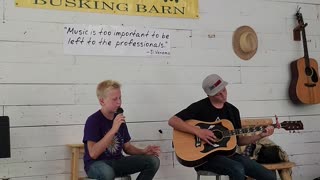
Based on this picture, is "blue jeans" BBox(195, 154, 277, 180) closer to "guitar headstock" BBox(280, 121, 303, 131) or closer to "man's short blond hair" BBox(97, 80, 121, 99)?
"guitar headstock" BBox(280, 121, 303, 131)

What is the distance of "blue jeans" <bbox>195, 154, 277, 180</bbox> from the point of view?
238 cm

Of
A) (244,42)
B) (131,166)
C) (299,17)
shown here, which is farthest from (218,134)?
(299,17)

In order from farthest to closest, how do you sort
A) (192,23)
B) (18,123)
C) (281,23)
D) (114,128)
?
(281,23) → (192,23) → (18,123) → (114,128)

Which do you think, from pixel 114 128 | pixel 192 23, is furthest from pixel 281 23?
pixel 114 128

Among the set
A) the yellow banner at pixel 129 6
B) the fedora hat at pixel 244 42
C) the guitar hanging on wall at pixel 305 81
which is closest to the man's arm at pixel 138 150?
the yellow banner at pixel 129 6

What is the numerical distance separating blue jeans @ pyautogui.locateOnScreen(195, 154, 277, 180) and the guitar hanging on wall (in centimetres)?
115

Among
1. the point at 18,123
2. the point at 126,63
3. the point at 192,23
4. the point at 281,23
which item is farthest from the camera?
the point at 281,23

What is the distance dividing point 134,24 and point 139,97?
0.59 m

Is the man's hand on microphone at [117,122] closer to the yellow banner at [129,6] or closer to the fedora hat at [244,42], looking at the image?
the yellow banner at [129,6]

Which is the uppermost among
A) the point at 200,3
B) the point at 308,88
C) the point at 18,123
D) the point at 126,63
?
the point at 200,3

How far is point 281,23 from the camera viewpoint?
3.59 metres

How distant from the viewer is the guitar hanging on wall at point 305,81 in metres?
3.42

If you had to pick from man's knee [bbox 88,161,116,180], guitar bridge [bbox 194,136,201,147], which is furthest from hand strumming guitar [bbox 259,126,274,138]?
man's knee [bbox 88,161,116,180]

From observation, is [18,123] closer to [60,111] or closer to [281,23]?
[60,111]
